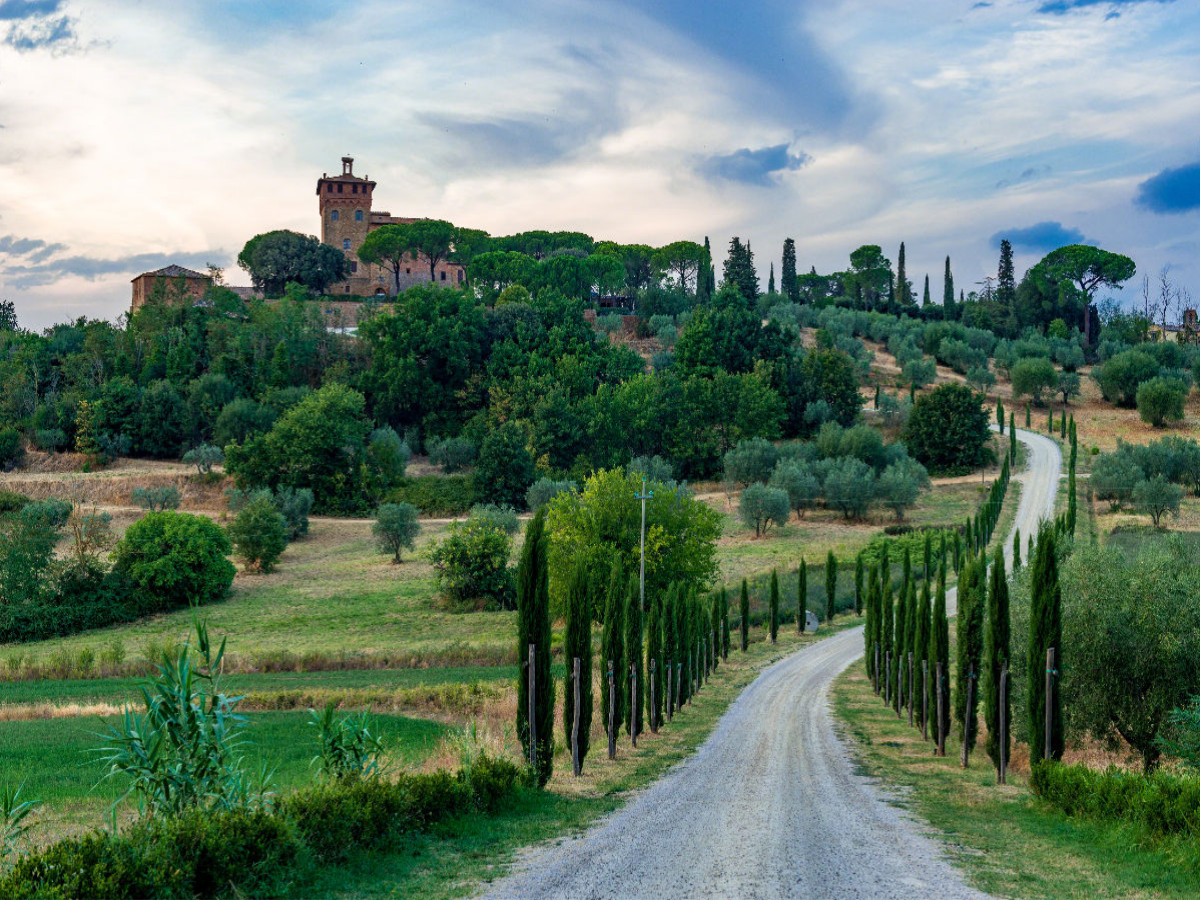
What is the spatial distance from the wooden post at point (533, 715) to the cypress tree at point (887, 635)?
644 inches

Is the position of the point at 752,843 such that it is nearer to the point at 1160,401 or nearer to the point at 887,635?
the point at 887,635

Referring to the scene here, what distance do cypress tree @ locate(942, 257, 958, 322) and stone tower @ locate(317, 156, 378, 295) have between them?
75.4m

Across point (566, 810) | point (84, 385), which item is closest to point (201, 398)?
point (84, 385)

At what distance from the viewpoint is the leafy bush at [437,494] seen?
225ft

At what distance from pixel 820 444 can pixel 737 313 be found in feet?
67.5

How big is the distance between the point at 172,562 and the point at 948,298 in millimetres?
110399

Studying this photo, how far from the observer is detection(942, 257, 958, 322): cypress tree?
12719 centimetres

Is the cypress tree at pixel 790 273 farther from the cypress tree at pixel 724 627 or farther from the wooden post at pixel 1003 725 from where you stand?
the wooden post at pixel 1003 725

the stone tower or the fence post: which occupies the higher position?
the stone tower

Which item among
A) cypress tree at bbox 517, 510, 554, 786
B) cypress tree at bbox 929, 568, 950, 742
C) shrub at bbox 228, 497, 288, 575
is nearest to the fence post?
cypress tree at bbox 929, 568, 950, 742

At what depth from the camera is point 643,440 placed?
268ft

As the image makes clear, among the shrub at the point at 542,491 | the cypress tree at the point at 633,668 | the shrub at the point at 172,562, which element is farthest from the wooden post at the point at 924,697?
the shrub at the point at 542,491

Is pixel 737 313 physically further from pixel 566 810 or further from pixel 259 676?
pixel 566 810

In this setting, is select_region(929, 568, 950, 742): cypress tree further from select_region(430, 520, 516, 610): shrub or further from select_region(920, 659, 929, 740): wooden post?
select_region(430, 520, 516, 610): shrub
